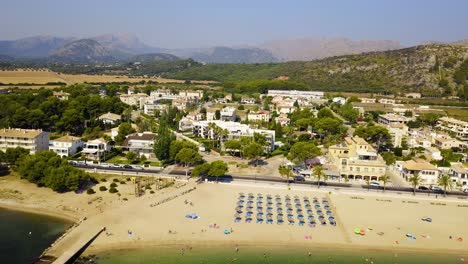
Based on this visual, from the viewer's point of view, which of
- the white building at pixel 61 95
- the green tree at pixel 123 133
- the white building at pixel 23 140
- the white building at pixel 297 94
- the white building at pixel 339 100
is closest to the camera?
the white building at pixel 23 140

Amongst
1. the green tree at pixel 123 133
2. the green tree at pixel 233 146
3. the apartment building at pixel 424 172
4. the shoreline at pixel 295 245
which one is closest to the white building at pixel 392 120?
the apartment building at pixel 424 172

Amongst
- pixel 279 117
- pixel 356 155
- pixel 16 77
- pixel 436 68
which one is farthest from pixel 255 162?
pixel 16 77

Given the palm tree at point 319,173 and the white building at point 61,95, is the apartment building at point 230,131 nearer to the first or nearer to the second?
the palm tree at point 319,173

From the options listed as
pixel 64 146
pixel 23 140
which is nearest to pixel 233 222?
pixel 64 146

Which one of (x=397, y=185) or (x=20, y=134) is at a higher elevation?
(x=20, y=134)

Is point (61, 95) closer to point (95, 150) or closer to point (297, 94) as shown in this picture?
point (95, 150)

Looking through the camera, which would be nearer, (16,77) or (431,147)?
(431,147)

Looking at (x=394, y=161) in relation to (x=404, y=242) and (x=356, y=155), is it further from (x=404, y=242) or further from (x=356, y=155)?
(x=404, y=242)
